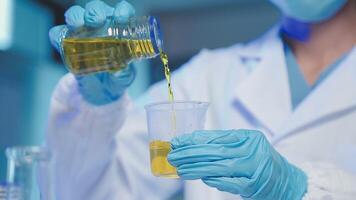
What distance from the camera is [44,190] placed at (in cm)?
94

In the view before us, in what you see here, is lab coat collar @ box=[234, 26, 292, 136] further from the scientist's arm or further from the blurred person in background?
the scientist's arm

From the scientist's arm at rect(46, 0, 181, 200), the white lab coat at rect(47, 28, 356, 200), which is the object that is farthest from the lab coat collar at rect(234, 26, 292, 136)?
the scientist's arm at rect(46, 0, 181, 200)

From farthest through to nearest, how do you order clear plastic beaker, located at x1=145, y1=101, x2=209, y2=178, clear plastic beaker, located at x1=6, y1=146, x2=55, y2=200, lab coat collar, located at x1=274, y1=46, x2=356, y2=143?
lab coat collar, located at x1=274, y1=46, x2=356, y2=143 < clear plastic beaker, located at x1=6, y1=146, x2=55, y2=200 < clear plastic beaker, located at x1=145, y1=101, x2=209, y2=178

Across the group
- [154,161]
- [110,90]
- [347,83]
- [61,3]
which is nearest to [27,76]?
[61,3]

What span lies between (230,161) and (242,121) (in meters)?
0.53

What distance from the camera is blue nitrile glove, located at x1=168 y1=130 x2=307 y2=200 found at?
853 millimetres

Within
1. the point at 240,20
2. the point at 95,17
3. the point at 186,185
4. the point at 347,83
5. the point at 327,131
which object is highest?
the point at 240,20

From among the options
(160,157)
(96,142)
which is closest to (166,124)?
(160,157)

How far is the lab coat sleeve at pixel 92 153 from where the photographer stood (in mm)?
1203

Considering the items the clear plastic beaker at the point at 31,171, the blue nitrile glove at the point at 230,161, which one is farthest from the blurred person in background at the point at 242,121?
the clear plastic beaker at the point at 31,171

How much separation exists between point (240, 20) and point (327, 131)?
7.61 feet

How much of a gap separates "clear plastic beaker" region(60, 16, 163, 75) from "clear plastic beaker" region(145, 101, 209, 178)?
0.36 feet

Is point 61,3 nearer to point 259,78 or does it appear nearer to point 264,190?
point 259,78

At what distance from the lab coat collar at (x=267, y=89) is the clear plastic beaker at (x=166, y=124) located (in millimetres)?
545
